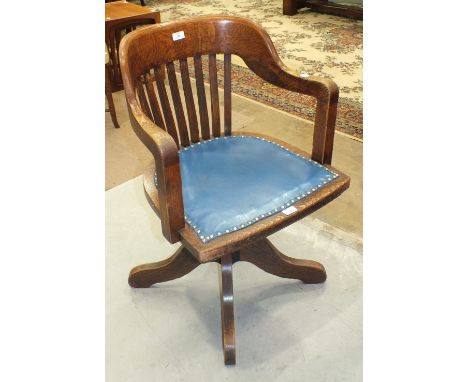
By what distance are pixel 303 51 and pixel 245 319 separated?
2922mm

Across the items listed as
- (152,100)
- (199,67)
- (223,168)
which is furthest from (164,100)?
(223,168)

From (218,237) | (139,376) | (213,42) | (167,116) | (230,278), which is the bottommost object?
(139,376)

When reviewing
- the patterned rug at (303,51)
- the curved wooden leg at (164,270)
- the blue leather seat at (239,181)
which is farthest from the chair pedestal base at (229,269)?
the patterned rug at (303,51)

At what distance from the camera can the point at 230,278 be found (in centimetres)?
145

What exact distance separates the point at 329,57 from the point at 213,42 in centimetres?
251

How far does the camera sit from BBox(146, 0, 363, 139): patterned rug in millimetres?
2938

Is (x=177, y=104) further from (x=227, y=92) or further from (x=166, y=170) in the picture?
(x=166, y=170)

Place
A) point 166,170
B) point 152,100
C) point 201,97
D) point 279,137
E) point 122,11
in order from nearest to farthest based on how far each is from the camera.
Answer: point 166,170 < point 152,100 < point 201,97 < point 279,137 < point 122,11

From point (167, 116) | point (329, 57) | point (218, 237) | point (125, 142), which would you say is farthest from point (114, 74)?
point (218, 237)

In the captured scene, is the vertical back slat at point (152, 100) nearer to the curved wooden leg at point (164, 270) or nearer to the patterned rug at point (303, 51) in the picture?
the curved wooden leg at point (164, 270)

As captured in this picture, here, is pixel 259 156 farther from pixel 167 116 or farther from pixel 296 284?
pixel 296 284

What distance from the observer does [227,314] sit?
143 centimetres

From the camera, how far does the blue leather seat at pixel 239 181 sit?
1.17m

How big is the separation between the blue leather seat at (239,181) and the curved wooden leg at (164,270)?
323mm
